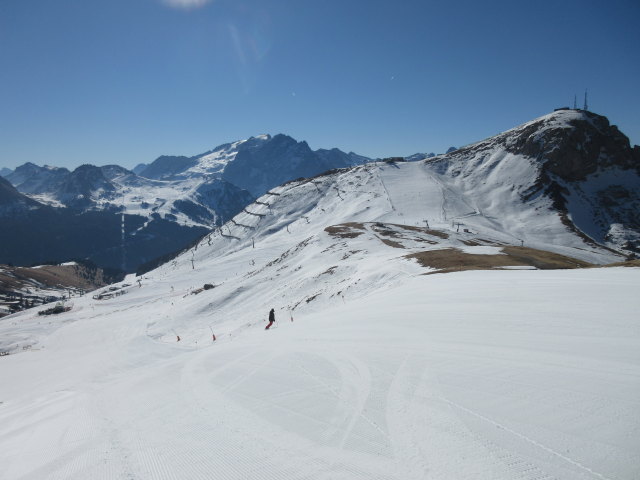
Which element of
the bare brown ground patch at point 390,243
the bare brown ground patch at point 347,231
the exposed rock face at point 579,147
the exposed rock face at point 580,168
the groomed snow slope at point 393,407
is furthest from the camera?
the exposed rock face at point 579,147

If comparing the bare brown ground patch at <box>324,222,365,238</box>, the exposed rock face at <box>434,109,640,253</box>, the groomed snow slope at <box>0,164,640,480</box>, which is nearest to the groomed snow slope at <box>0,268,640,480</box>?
the groomed snow slope at <box>0,164,640,480</box>

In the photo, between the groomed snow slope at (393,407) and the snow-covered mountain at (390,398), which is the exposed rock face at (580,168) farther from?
the groomed snow slope at (393,407)

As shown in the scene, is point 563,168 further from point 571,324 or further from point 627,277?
point 571,324

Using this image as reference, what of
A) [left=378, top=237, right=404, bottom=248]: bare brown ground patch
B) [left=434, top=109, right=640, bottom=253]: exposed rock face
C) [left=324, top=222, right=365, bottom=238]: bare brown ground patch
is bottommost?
[left=378, top=237, right=404, bottom=248]: bare brown ground patch

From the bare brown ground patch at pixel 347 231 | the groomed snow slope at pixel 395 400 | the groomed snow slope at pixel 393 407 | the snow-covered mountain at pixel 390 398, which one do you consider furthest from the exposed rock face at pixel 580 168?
the groomed snow slope at pixel 393 407

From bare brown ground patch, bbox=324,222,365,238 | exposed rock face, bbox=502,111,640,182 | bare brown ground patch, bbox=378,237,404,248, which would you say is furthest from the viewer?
exposed rock face, bbox=502,111,640,182

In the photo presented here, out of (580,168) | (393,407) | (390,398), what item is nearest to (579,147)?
(580,168)

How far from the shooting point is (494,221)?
112750 mm

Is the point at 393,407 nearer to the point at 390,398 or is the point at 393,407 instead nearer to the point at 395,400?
the point at 395,400

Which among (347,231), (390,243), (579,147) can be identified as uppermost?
(579,147)

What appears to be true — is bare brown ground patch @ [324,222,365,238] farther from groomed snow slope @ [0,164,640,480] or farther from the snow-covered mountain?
groomed snow slope @ [0,164,640,480]

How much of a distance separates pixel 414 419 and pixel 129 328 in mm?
49155

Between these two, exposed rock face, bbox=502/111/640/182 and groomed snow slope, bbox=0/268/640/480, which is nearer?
groomed snow slope, bbox=0/268/640/480

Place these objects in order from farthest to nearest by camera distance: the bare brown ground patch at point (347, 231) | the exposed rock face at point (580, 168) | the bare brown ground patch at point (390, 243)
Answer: the exposed rock face at point (580, 168) < the bare brown ground patch at point (347, 231) < the bare brown ground patch at point (390, 243)
